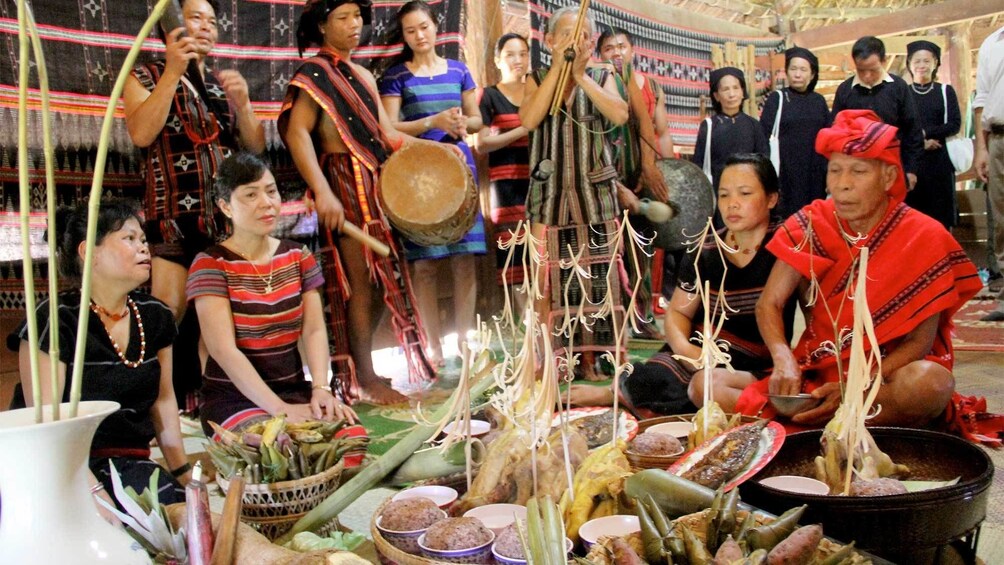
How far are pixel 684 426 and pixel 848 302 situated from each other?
79 centimetres

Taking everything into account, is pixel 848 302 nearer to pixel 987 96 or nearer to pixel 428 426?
pixel 428 426

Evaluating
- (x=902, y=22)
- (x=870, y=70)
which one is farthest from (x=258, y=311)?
(x=902, y=22)

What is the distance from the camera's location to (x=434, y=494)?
1644 mm

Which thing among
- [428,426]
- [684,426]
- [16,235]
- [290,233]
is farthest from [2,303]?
[684,426]

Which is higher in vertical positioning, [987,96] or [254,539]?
[987,96]

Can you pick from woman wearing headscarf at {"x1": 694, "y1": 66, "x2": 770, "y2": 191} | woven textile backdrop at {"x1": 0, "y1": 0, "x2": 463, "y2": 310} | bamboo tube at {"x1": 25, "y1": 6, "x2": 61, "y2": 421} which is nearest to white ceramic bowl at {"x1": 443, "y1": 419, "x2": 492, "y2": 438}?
bamboo tube at {"x1": 25, "y1": 6, "x2": 61, "y2": 421}

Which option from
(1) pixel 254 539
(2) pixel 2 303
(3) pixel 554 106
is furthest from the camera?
(3) pixel 554 106

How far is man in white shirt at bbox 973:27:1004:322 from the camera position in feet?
15.4

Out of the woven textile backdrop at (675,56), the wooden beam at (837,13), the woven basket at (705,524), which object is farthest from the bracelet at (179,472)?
the wooden beam at (837,13)

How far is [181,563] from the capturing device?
111cm

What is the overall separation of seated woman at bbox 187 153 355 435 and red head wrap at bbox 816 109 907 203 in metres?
1.69

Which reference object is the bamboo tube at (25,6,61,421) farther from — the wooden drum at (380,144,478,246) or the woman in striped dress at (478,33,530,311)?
the woman in striped dress at (478,33,530,311)

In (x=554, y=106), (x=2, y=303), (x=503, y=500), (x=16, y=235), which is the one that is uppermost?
(x=554, y=106)

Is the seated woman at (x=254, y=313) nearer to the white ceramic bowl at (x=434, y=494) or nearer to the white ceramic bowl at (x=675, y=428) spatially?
the white ceramic bowl at (x=434, y=494)
